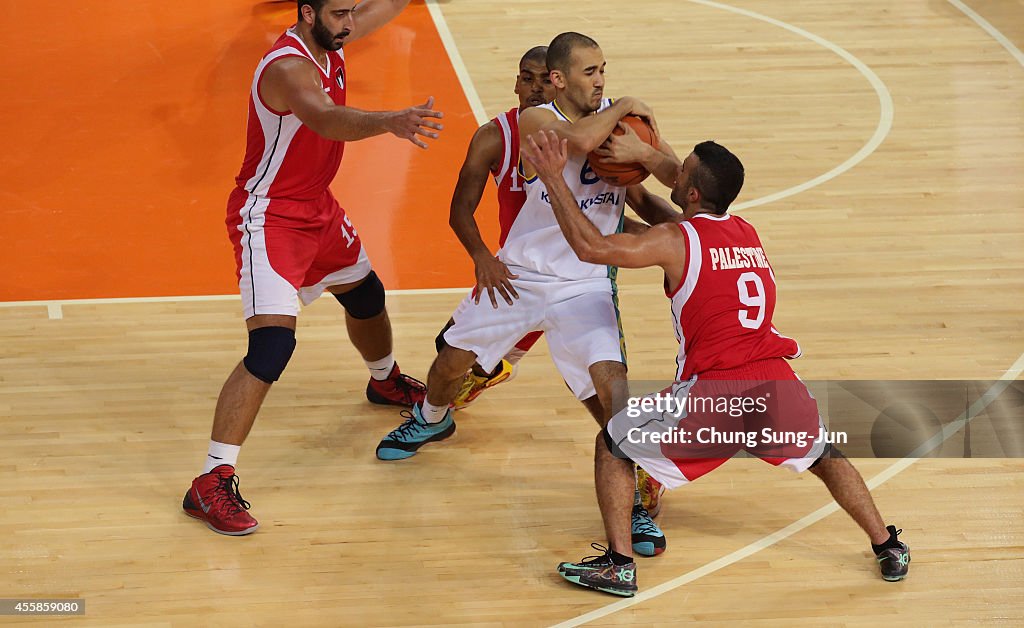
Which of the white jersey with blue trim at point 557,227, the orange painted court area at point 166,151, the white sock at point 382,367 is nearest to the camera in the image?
the white jersey with blue trim at point 557,227

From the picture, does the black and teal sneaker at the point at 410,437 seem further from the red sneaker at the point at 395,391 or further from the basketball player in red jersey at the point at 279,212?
the basketball player in red jersey at the point at 279,212

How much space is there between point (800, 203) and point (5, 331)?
4654mm

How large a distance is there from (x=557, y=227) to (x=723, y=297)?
0.88 meters

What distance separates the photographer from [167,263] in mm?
7656

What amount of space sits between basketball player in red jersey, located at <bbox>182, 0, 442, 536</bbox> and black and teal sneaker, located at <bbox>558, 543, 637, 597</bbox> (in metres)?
1.33

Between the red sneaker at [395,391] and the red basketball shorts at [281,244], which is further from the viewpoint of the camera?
the red sneaker at [395,391]

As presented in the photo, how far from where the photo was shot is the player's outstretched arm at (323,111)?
16.3 feet

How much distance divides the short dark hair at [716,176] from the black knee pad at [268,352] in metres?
1.74

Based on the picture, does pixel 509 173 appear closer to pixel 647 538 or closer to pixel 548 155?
pixel 548 155

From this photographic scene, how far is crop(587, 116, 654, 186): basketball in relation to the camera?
523 cm

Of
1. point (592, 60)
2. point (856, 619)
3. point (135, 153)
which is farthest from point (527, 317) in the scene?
point (135, 153)

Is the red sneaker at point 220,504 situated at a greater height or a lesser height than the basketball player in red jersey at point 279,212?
lesser

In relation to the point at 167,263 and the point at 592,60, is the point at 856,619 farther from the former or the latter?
the point at 167,263

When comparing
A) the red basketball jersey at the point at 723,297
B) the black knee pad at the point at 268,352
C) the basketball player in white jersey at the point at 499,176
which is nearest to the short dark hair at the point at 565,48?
the basketball player in white jersey at the point at 499,176
